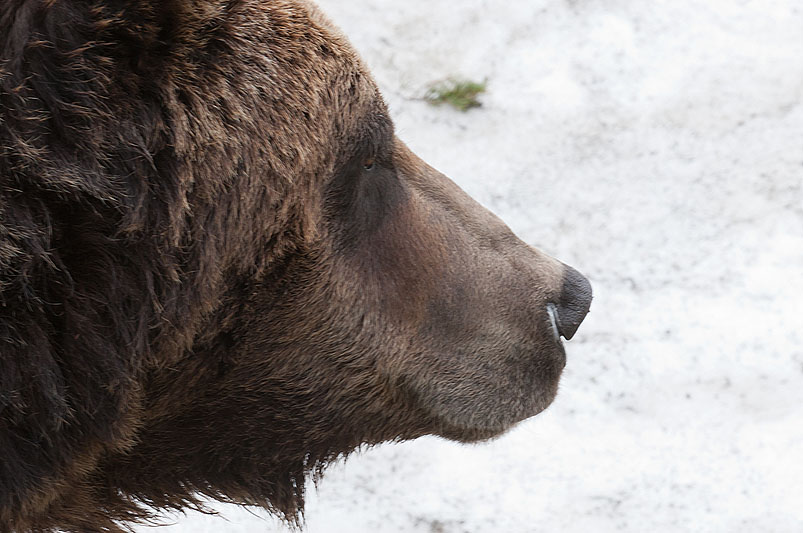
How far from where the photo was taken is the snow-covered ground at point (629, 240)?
153 inches

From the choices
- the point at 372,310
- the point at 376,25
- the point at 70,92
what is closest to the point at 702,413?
the point at 372,310

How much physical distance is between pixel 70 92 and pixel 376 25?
4.11 metres

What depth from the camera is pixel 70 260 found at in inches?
66.6

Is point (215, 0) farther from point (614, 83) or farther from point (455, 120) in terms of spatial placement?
point (614, 83)

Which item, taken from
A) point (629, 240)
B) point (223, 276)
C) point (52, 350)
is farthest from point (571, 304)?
point (629, 240)

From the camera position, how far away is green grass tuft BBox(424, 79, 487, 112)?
207 inches

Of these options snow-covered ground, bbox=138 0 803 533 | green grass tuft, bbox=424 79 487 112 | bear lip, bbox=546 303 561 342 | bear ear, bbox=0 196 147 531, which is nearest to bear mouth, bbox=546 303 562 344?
bear lip, bbox=546 303 561 342

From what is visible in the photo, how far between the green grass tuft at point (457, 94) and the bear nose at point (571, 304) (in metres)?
2.83

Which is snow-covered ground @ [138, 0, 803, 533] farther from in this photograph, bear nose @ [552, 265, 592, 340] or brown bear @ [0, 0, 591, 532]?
bear nose @ [552, 265, 592, 340]

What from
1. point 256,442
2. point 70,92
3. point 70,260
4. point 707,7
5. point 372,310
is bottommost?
point 707,7

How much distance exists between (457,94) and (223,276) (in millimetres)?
3586

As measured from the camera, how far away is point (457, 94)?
5.27 metres

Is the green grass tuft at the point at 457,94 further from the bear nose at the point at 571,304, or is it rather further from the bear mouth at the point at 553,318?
the bear mouth at the point at 553,318

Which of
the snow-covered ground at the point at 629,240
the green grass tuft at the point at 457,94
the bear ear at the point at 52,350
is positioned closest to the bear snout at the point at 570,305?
the bear ear at the point at 52,350
